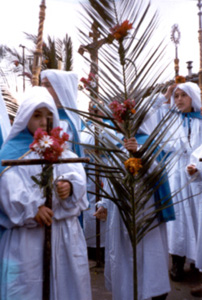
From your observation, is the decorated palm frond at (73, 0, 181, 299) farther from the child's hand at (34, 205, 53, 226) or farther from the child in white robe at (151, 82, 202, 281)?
the child in white robe at (151, 82, 202, 281)

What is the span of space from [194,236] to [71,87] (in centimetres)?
249

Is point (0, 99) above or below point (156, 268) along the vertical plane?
above

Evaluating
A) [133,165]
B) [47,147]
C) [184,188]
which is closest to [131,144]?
[133,165]

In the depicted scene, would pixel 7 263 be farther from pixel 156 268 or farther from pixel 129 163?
pixel 156 268

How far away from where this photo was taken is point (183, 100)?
15.6 ft

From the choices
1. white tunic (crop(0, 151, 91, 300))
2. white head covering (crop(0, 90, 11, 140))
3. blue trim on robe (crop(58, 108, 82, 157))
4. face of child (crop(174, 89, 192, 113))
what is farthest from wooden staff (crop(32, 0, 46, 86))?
face of child (crop(174, 89, 192, 113))

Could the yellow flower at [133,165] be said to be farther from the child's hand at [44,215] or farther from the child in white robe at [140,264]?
the child in white robe at [140,264]

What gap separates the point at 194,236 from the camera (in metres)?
4.38

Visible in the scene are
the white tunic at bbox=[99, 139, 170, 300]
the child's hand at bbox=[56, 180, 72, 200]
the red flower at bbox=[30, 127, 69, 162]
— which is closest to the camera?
the red flower at bbox=[30, 127, 69, 162]

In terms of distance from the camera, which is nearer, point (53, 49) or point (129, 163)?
point (129, 163)

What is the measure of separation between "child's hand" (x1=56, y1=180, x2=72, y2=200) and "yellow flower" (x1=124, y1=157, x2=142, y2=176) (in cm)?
44

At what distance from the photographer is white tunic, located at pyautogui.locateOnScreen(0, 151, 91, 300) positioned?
2184mm

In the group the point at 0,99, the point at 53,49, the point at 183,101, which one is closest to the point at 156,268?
the point at 0,99

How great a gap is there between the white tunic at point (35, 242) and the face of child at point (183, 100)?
2705 millimetres
